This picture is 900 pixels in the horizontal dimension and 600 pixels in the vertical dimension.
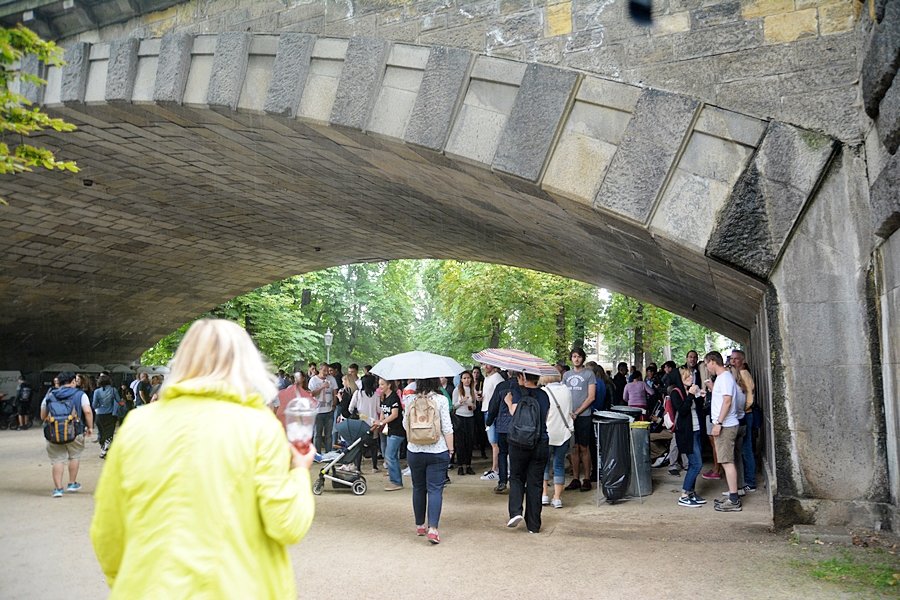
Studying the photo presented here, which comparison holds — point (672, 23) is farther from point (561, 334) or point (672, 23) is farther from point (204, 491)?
point (561, 334)

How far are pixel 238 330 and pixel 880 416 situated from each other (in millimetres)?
5006

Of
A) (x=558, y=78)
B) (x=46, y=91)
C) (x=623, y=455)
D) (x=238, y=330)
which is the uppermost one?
(x=46, y=91)

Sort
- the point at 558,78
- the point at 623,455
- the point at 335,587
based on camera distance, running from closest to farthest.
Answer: the point at 335,587
the point at 558,78
the point at 623,455

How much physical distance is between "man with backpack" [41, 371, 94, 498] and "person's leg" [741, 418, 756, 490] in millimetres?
7640

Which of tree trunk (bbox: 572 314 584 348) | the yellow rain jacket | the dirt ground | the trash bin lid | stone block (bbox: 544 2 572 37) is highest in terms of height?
stone block (bbox: 544 2 572 37)

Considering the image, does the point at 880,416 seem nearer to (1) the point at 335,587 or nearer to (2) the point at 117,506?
(1) the point at 335,587

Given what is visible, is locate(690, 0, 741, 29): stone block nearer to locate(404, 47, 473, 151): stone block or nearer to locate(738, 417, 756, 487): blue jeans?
locate(404, 47, 473, 151): stone block

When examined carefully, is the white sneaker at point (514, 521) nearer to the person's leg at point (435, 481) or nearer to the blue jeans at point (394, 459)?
the person's leg at point (435, 481)

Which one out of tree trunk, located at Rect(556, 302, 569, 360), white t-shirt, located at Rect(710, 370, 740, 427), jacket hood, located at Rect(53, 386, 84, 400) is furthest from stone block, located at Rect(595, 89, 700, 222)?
tree trunk, located at Rect(556, 302, 569, 360)

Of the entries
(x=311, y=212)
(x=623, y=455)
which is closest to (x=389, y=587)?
(x=623, y=455)

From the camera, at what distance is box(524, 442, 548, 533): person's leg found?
261 inches

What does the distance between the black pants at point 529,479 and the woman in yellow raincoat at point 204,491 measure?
4.68 m

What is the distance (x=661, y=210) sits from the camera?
5883 millimetres

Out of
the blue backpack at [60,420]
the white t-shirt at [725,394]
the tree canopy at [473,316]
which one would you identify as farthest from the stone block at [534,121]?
the tree canopy at [473,316]
